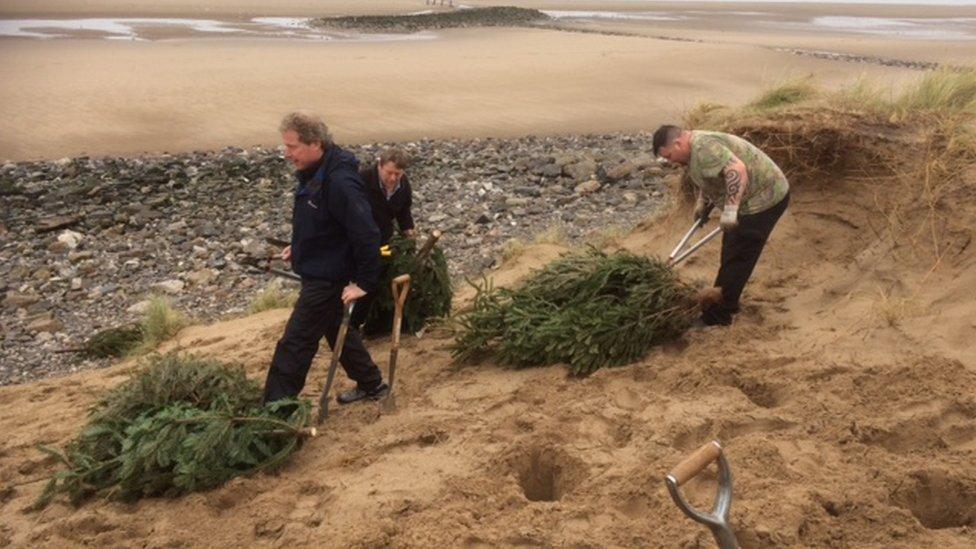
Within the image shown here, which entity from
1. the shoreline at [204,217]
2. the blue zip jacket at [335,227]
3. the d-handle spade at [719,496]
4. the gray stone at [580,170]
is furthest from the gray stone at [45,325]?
the d-handle spade at [719,496]

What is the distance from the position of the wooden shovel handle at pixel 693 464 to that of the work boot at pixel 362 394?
3.50 metres

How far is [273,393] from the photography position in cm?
615

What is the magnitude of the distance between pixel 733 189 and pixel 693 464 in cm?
338

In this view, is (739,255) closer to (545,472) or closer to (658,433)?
(658,433)

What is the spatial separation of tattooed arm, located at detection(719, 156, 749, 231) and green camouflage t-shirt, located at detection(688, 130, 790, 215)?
0.07 m

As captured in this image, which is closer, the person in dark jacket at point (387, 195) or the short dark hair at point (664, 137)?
the short dark hair at point (664, 137)

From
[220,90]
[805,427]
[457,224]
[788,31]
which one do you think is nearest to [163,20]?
[220,90]

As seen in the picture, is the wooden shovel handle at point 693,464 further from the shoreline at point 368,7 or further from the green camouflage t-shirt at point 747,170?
the shoreline at point 368,7

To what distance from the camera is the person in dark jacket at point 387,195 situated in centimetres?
707

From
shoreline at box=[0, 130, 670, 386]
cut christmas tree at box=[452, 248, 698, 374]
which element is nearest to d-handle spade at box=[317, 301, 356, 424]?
cut christmas tree at box=[452, 248, 698, 374]

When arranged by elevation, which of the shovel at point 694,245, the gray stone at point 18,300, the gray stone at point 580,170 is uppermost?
the shovel at point 694,245

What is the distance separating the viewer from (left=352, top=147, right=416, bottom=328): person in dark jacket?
7.07m

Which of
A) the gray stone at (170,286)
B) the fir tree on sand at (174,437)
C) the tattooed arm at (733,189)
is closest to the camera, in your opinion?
the fir tree on sand at (174,437)

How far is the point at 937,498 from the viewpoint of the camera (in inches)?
187
